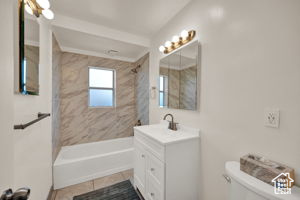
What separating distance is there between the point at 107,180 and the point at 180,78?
1990 millimetres

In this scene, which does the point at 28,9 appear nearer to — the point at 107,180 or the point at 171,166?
the point at 171,166

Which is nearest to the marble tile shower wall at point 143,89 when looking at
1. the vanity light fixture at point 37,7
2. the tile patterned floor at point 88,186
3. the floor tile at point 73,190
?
the tile patterned floor at point 88,186

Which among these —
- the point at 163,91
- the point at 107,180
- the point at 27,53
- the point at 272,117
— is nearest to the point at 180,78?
the point at 163,91

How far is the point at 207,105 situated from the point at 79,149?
268 centimetres

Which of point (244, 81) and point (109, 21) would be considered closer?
point (244, 81)

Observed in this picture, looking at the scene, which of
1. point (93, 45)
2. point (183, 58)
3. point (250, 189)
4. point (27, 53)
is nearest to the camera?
point (250, 189)

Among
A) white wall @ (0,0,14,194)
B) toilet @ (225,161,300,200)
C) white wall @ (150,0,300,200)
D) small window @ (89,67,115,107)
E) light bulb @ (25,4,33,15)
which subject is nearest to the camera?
white wall @ (0,0,14,194)

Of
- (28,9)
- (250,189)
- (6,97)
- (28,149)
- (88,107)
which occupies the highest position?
(28,9)

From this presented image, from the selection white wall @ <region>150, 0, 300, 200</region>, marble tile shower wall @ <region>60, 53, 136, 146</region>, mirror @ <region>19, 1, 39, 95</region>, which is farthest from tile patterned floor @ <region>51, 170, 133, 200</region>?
mirror @ <region>19, 1, 39, 95</region>

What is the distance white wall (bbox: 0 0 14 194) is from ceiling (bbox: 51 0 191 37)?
1.32 metres

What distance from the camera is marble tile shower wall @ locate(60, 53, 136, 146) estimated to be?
2.51 m

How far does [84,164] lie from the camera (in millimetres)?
1924

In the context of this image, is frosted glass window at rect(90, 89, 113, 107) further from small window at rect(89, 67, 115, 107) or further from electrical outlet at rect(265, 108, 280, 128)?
electrical outlet at rect(265, 108, 280, 128)

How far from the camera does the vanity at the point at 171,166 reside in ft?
3.85
